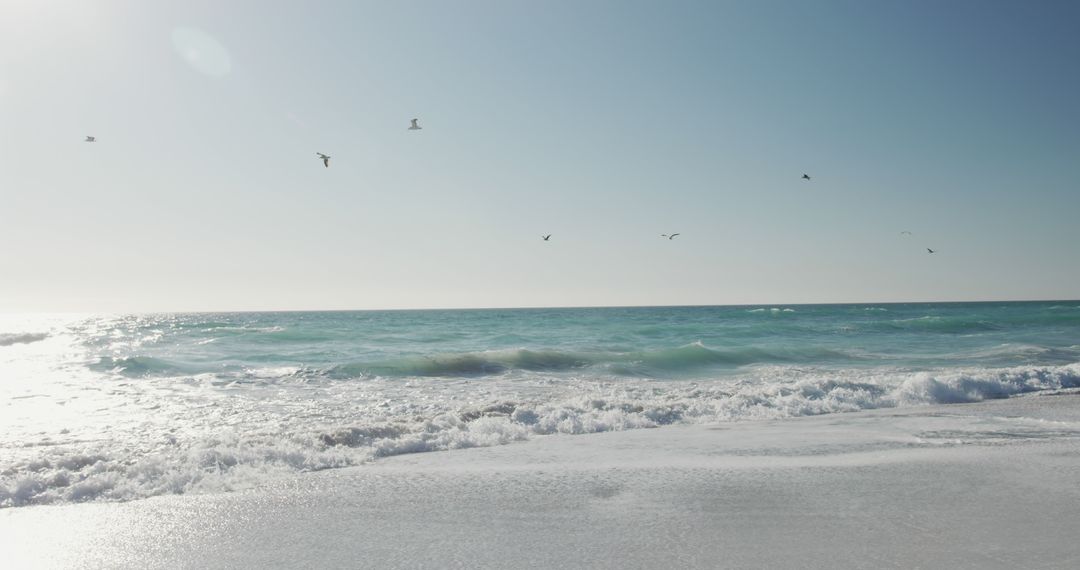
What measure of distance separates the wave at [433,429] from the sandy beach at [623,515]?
0.51 meters

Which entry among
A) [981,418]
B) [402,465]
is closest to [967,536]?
[402,465]

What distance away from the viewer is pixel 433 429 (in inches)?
415

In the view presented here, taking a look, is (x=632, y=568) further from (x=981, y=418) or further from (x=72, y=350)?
(x=72, y=350)

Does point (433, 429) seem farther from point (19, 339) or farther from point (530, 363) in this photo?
point (19, 339)

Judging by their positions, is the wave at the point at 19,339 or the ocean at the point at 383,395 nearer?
the ocean at the point at 383,395

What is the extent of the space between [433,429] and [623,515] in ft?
17.2

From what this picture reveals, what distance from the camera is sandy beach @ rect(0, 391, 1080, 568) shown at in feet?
16.6

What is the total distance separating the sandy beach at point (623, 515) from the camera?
5055 mm

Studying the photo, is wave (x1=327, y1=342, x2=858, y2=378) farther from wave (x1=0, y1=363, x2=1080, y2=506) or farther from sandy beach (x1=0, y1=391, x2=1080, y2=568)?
sandy beach (x1=0, y1=391, x2=1080, y2=568)

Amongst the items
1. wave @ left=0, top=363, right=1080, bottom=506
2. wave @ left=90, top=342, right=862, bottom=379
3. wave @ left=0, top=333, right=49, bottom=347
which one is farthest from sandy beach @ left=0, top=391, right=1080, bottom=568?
wave @ left=0, top=333, right=49, bottom=347

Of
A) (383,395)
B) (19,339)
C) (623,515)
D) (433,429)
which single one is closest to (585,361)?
(383,395)

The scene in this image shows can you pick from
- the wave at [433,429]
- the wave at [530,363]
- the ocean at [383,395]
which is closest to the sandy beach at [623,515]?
the wave at [433,429]

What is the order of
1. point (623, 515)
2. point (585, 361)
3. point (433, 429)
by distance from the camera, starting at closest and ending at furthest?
1. point (623, 515)
2. point (433, 429)
3. point (585, 361)

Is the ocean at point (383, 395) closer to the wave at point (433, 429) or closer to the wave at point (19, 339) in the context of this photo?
the wave at point (433, 429)
